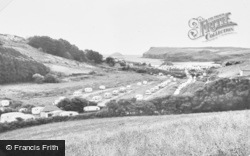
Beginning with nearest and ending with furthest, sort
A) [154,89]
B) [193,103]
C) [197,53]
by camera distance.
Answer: [193,103], [154,89], [197,53]

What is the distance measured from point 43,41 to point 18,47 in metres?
0.35

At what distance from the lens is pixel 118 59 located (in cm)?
493

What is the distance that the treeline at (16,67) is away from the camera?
4.43 meters

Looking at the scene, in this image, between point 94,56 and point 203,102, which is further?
point 94,56

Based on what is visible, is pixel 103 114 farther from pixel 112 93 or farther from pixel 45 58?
pixel 45 58

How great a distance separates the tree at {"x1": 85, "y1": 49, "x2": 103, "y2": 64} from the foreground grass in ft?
2.99

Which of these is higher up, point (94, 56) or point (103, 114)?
point (94, 56)

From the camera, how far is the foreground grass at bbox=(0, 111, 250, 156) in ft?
13.0

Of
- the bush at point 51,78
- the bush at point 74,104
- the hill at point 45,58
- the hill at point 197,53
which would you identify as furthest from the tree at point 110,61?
the bush at point 51,78

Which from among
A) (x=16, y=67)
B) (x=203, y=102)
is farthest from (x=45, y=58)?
(x=203, y=102)

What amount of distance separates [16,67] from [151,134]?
1983 millimetres

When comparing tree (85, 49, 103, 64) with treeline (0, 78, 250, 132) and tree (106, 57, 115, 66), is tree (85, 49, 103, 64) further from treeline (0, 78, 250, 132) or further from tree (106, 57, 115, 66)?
treeline (0, 78, 250, 132)

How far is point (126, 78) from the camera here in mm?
4871

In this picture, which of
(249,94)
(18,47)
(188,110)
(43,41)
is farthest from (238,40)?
(18,47)
